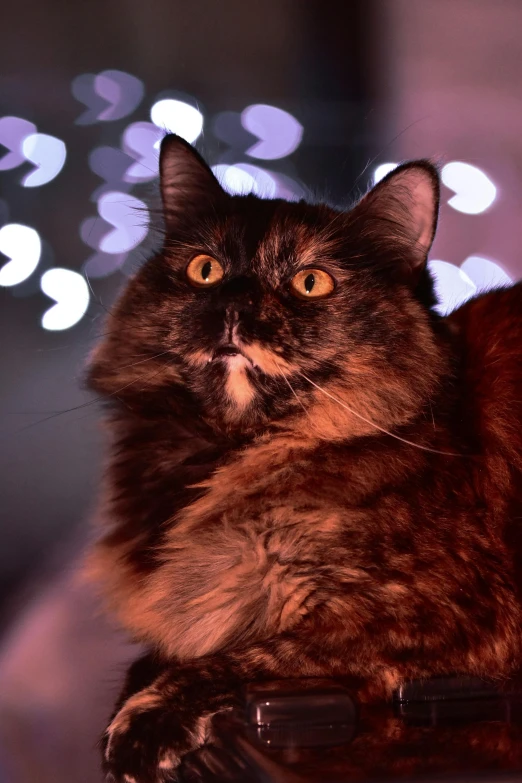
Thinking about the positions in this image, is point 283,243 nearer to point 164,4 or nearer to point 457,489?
point 457,489

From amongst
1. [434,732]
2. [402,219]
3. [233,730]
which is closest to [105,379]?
[402,219]

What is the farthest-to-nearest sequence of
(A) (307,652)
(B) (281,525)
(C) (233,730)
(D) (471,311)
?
(D) (471,311) → (B) (281,525) → (A) (307,652) → (C) (233,730)

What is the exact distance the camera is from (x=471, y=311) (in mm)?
1971

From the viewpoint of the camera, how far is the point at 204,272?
175 centimetres

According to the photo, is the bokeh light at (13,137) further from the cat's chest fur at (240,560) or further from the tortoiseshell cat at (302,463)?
the cat's chest fur at (240,560)

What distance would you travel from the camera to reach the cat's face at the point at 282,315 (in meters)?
1.57

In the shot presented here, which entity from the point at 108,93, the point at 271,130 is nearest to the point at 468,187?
the point at 271,130

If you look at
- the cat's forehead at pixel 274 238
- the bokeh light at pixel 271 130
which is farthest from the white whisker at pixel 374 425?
the bokeh light at pixel 271 130

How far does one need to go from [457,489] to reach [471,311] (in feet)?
1.90

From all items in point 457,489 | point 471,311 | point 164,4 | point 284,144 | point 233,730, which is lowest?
point 233,730

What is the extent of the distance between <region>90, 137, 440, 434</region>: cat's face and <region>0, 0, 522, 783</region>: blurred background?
0.62 metres

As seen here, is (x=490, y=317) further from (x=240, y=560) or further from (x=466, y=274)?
(x=466, y=274)

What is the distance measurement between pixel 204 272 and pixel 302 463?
1.56 feet

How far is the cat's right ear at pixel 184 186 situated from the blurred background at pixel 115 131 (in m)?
0.41
